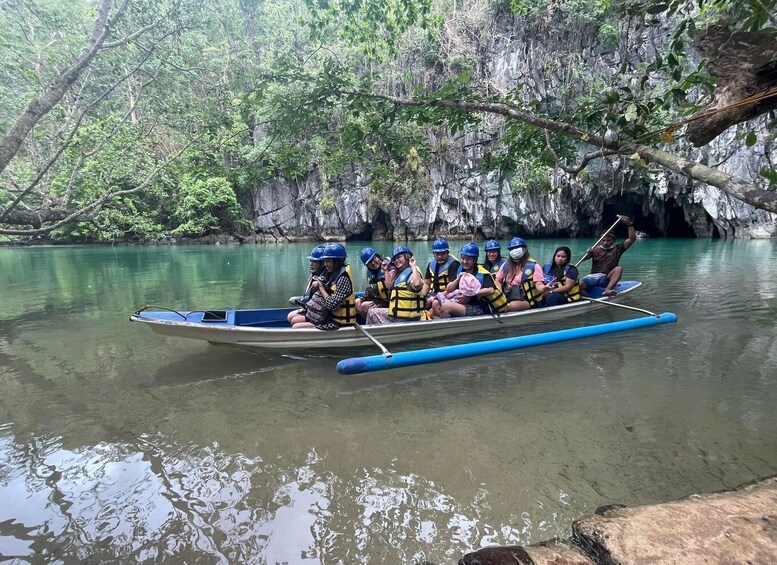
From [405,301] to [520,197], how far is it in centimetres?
2484

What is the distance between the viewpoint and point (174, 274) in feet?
47.3

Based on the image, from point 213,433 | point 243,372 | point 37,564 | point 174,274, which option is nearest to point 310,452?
point 213,433

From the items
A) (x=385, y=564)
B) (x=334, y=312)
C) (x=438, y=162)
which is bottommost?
(x=385, y=564)

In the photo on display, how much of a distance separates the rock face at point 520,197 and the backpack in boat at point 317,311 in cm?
1972

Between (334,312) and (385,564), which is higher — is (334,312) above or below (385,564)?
above

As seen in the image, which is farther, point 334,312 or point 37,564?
point 334,312

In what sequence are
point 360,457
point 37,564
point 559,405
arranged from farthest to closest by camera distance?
point 559,405 → point 360,457 → point 37,564

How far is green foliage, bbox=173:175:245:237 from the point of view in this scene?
29.5 metres

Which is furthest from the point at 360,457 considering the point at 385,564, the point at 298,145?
the point at 298,145

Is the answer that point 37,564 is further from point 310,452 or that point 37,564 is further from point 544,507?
point 544,507

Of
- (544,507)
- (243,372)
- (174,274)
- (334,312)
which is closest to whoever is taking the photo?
(544,507)

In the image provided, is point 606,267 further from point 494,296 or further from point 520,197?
point 520,197

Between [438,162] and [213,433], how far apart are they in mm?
28566

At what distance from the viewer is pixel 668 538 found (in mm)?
1755
